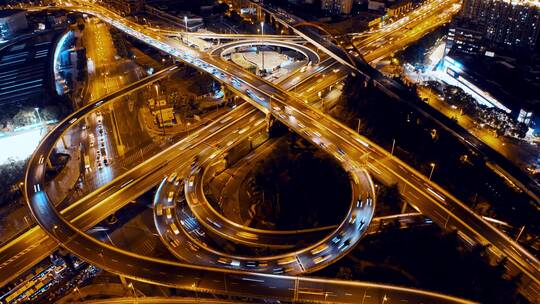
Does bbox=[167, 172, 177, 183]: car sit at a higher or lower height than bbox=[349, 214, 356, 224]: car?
higher

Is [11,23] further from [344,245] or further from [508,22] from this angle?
[508,22]

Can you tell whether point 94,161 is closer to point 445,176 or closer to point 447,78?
point 445,176

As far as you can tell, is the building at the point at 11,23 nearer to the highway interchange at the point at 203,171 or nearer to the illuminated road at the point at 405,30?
the highway interchange at the point at 203,171

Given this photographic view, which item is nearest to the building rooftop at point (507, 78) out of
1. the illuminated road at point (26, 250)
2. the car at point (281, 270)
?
the car at point (281, 270)

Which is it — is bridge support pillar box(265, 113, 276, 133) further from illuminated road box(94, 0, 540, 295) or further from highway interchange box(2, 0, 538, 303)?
illuminated road box(94, 0, 540, 295)

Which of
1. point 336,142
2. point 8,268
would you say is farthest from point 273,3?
point 8,268

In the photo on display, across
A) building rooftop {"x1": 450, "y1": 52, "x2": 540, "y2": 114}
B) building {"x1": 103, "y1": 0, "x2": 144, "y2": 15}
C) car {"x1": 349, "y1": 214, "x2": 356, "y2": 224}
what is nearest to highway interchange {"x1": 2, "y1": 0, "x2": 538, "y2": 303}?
car {"x1": 349, "y1": 214, "x2": 356, "y2": 224}

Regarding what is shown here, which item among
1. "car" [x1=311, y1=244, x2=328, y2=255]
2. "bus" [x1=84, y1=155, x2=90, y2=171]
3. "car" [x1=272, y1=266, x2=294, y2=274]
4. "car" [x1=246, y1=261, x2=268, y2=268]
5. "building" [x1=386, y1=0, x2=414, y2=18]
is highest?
"building" [x1=386, y1=0, x2=414, y2=18]
